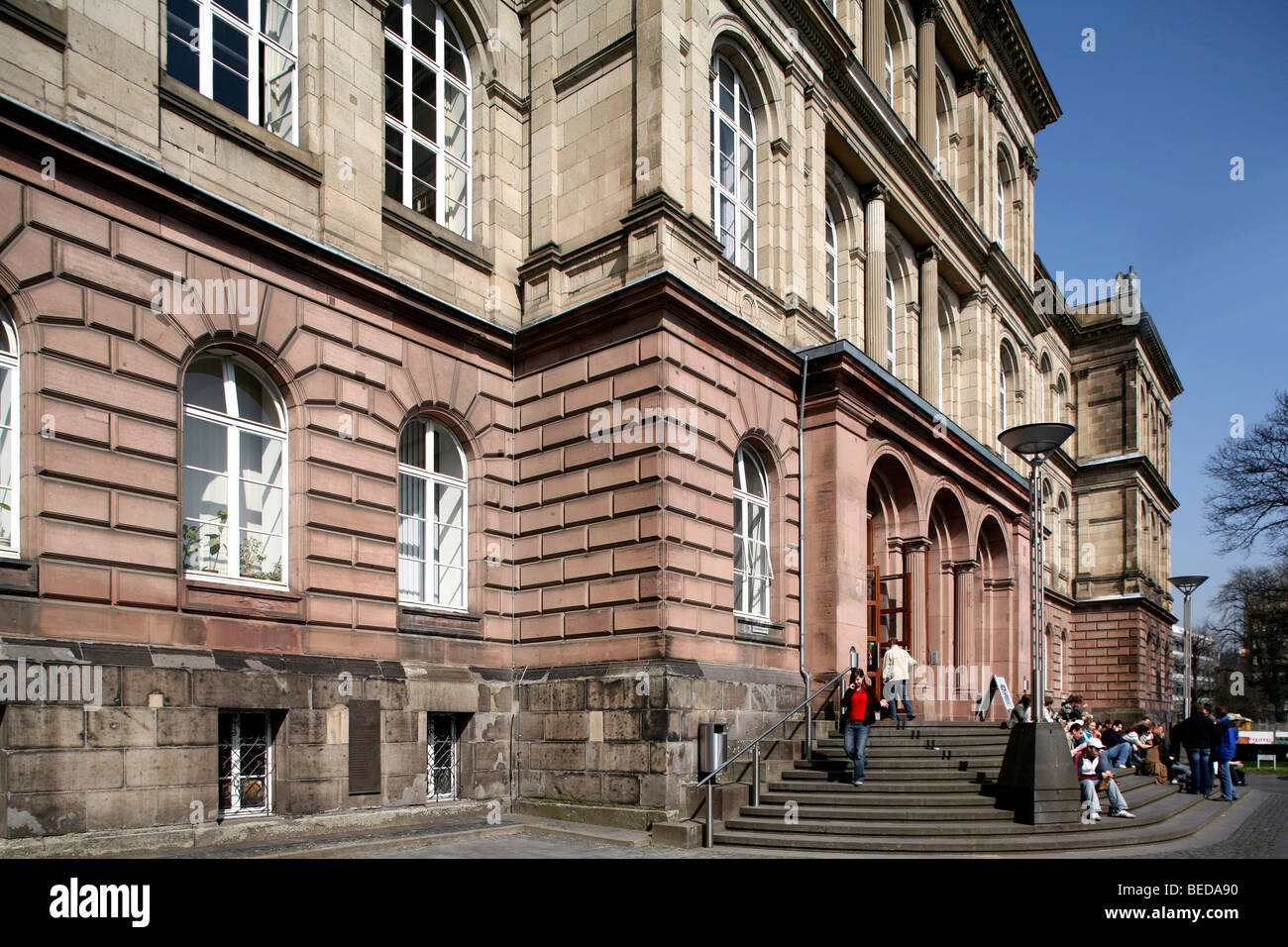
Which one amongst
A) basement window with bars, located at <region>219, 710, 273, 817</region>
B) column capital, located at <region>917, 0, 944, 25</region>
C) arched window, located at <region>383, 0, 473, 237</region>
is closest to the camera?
basement window with bars, located at <region>219, 710, 273, 817</region>

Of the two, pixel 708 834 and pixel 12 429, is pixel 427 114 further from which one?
pixel 708 834

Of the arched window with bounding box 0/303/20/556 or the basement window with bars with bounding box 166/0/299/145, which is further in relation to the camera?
the basement window with bars with bounding box 166/0/299/145

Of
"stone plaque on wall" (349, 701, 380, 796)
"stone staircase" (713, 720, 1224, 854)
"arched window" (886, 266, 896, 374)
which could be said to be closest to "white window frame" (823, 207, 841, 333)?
"arched window" (886, 266, 896, 374)

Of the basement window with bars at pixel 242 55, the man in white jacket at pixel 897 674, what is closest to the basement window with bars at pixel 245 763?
the basement window with bars at pixel 242 55

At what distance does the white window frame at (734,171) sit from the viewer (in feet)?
60.6

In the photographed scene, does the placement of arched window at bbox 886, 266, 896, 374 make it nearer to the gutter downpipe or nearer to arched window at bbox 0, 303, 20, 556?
the gutter downpipe

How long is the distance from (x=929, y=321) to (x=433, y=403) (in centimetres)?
1579

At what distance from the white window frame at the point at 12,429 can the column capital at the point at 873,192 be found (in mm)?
18305

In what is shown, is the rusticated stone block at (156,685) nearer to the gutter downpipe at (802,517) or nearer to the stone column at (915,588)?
the gutter downpipe at (802,517)

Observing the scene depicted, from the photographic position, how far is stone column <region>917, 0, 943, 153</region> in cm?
2748

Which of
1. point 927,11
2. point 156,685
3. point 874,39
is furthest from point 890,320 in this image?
point 156,685

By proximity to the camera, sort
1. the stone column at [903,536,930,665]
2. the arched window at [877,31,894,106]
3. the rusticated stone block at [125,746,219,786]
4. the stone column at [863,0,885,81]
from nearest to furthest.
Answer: the rusticated stone block at [125,746,219,786]
the stone column at [903,536,930,665]
the stone column at [863,0,885,81]
the arched window at [877,31,894,106]

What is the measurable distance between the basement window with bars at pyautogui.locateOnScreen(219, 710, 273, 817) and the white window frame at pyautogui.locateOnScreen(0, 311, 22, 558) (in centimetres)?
321
